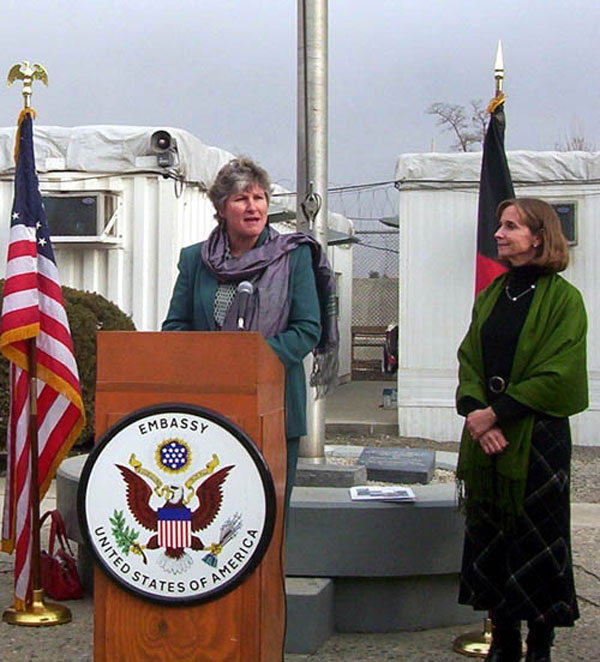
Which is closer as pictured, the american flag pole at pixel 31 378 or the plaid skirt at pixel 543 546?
the plaid skirt at pixel 543 546

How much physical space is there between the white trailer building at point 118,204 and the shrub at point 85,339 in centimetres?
143

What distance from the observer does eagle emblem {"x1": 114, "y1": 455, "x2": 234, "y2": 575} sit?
A: 307 centimetres

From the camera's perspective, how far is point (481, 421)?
397 centimetres

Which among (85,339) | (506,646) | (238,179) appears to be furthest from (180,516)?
(85,339)

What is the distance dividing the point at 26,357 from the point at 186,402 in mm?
2212

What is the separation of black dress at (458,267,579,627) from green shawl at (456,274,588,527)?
4cm

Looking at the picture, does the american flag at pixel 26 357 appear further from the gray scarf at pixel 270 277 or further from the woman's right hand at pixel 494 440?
the woman's right hand at pixel 494 440

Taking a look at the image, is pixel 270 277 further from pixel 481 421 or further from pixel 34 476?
pixel 34 476

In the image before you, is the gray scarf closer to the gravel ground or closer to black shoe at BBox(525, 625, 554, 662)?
black shoe at BBox(525, 625, 554, 662)

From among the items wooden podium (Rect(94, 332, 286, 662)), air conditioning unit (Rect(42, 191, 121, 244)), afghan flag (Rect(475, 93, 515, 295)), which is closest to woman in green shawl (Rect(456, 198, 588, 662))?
afghan flag (Rect(475, 93, 515, 295))

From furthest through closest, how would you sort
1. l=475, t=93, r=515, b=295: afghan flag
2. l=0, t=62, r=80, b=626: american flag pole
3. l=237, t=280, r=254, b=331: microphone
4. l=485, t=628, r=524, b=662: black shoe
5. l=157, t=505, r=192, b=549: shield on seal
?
l=0, t=62, r=80, b=626: american flag pole, l=475, t=93, r=515, b=295: afghan flag, l=485, t=628, r=524, b=662: black shoe, l=237, t=280, r=254, b=331: microphone, l=157, t=505, r=192, b=549: shield on seal

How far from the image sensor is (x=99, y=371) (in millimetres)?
3188

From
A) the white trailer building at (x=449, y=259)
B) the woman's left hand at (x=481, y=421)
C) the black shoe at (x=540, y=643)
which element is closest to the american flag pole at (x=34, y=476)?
the woman's left hand at (x=481, y=421)

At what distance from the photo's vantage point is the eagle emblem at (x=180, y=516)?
10.1 ft
